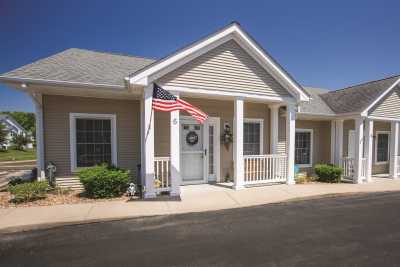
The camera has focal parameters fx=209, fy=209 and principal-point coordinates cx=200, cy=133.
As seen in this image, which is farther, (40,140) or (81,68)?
(81,68)

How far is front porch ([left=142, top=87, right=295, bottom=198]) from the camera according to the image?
7.23 metres

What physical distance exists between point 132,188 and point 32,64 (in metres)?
5.26

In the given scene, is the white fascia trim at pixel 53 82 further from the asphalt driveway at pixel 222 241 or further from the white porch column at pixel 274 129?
the white porch column at pixel 274 129

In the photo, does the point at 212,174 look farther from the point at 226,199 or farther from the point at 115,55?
the point at 115,55

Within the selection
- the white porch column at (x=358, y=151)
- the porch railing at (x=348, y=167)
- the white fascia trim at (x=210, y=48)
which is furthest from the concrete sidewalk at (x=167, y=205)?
the white fascia trim at (x=210, y=48)

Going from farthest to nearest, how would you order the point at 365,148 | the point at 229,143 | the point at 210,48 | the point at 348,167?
the point at 348,167, the point at 365,148, the point at 229,143, the point at 210,48

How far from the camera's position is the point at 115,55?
32.4 feet

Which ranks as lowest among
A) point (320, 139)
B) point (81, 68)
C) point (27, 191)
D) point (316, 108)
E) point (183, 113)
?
point (27, 191)

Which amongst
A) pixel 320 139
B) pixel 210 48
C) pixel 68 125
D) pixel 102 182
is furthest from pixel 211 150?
pixel 320 139

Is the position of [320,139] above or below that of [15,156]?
above

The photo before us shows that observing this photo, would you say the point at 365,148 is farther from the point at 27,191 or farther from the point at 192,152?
the point at 27,191

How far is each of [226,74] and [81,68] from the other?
5103mm

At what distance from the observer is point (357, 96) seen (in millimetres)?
10117

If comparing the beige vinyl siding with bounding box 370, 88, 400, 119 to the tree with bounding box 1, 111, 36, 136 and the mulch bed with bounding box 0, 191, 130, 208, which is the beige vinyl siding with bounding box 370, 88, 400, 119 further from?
the tree with bounding box 1, 111, 36, 136
